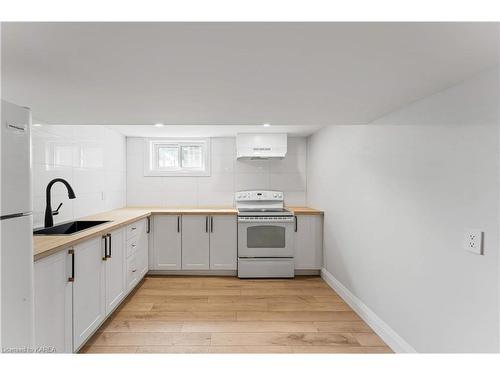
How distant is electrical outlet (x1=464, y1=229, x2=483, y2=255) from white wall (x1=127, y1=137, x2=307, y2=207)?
3172mm

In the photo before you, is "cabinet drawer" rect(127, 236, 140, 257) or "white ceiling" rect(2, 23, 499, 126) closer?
"white ceiling" rect(2, 23, 499, 126)

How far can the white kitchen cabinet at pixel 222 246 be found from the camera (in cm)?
385

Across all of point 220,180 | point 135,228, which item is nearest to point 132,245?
point 135,228

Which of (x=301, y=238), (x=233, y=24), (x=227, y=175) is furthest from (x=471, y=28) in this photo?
(x=227, y=175)

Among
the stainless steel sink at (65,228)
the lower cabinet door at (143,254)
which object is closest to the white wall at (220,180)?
the lower cabinet door at (143,254)

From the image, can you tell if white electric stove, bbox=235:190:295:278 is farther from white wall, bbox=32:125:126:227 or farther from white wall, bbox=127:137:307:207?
white wall, bbox=32:125:126:227

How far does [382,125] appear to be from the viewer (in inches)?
92.0

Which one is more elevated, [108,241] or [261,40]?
[261,40]

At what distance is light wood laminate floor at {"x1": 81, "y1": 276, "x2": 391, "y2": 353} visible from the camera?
2.19 metres

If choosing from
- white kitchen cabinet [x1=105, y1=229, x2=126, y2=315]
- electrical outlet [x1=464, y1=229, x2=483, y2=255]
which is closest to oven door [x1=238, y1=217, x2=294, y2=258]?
white kitchen cabinet [x1=105, y1=229, x2=126, y2=315]

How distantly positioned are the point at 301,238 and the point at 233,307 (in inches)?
56.1

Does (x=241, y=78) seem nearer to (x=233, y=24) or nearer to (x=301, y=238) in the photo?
(x=233, y=24)

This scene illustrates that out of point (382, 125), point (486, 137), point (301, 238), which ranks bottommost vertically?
point (301, 238)

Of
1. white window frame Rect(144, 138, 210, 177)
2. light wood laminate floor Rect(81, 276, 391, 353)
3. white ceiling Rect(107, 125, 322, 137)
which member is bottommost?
light wood laminate floor Rect(81, 276, 391, 353)
